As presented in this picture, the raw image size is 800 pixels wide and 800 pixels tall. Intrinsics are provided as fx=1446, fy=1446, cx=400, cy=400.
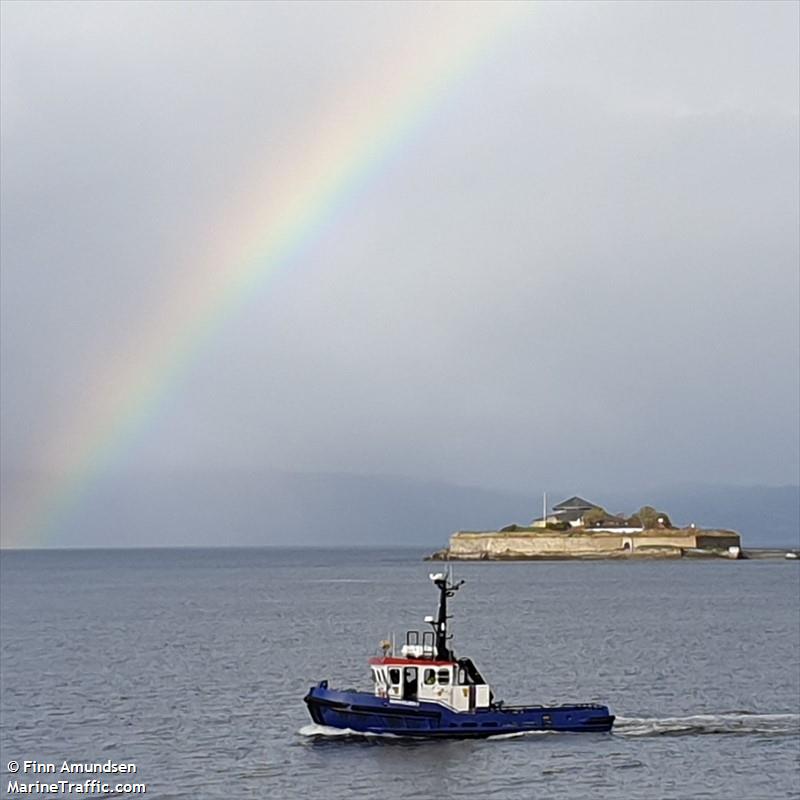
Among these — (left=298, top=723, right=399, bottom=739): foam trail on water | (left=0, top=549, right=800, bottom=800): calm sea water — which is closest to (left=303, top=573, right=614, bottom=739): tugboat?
(left=298, top=723, right=399, bottom=739): foam trail on water

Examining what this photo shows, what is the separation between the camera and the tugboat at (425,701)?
146 feet

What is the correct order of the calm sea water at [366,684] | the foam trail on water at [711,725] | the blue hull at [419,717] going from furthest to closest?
the foam trail on water at [711,725] → the blue hull at [419,717] → the calm sea water at [366,684]

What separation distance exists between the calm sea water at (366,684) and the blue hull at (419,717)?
0.45m

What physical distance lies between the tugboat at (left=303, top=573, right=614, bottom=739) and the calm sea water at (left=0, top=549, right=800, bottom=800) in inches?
21.0

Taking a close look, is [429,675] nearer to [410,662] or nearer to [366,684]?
[410,662]

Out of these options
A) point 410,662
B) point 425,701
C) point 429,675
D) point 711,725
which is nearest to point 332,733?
point 425,701

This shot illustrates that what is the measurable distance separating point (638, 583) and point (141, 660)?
378 feet

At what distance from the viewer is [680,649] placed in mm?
83875

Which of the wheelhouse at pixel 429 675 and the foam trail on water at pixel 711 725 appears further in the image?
the foam trail on water at pixel 711 725

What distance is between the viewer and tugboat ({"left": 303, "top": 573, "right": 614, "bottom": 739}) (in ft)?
146

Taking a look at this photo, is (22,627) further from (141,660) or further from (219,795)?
(219,795)

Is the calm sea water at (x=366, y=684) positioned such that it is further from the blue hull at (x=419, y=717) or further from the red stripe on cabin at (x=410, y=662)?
the red stripe on cabin at (x=410, y=662)

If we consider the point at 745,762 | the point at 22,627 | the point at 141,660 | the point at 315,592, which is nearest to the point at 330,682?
the point at 141,660

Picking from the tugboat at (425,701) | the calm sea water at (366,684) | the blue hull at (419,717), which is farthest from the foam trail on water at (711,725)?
the tugboat at (425,701)
